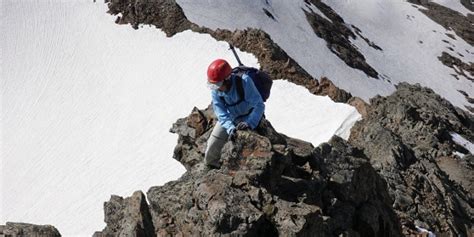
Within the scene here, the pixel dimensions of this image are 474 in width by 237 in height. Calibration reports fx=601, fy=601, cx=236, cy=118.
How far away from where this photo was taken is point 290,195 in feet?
36.6

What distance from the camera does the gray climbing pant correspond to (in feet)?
39.1

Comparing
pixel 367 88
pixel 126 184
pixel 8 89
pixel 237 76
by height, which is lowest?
pixel 8 89

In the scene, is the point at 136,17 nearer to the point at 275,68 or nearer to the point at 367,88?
the point at 275,68

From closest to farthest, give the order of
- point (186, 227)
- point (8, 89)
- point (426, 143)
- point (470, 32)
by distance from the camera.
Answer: point (186, 227), point (426, 143), point (8, 89), point (470, 32)

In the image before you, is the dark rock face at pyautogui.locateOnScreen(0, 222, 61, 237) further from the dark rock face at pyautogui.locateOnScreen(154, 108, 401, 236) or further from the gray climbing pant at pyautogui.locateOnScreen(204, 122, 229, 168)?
the gray climbing pant at pyautogui.locateOnScreen(204, 122, 229, 168)

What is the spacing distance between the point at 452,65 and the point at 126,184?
49.9 m

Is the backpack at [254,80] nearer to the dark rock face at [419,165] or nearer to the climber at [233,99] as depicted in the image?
the climber at [233,99]

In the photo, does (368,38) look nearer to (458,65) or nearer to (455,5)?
(458,65)

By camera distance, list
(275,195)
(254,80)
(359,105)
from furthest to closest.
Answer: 1. (359,105)
2. (254,80)
3. (275,195)

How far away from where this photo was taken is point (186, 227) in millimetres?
10641

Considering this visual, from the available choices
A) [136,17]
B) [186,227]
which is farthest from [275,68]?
[186,227]

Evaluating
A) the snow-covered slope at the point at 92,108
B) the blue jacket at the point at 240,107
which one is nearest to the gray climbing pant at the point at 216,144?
the blue jacket at the point at 240,107

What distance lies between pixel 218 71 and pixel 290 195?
2.66 metres

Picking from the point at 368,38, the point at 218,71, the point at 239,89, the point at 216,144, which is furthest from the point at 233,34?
the point at 368,38
